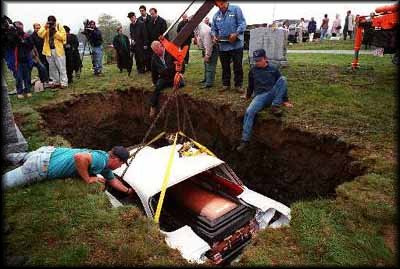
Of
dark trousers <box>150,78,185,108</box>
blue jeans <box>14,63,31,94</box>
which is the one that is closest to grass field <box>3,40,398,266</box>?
dark trousers <box>150,78,185,108</box>

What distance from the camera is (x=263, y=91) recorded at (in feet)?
25.9

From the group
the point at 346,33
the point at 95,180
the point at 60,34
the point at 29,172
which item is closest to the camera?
the point at 29,172

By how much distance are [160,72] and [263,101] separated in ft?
11.2

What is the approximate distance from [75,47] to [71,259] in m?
10.4

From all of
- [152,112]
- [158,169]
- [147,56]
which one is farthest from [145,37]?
[158,169]

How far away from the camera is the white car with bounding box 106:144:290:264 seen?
17.4ft

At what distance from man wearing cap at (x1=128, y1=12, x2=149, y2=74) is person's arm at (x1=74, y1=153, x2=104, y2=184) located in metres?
7.38

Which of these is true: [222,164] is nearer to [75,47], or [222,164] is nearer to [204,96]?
[204,96]

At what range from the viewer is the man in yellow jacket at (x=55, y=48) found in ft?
→ 34.6

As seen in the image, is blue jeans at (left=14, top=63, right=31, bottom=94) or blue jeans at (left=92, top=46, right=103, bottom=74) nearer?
blue jeans at (left=14, top=63, right=31, bottom=94)

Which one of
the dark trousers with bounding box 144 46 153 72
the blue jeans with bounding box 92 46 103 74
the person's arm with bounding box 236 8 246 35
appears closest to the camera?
the person's arm with bounding box 236 8 246 35

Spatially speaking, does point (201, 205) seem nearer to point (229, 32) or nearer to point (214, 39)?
point (229, 32)

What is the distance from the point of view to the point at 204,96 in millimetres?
9492

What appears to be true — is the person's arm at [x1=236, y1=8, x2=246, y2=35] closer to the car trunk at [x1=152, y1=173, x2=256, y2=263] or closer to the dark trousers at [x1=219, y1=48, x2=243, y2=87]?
the dark trousers at [x1=219, y1=48, x2=243, y2=87]
